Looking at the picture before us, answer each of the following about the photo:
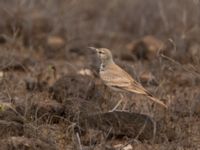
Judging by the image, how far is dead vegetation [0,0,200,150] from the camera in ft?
21.4

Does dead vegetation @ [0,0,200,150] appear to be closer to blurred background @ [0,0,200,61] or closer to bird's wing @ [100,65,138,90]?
blurred background @ [0,0,200,61]

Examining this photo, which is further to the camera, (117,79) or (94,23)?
(94,23)

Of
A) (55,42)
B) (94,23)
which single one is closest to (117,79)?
(55,42)

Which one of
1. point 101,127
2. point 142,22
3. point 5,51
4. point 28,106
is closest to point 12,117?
point 28,106

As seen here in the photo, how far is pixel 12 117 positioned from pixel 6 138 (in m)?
0.50

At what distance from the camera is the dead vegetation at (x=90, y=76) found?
652cm

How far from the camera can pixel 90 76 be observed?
27.2 ft

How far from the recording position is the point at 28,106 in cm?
679

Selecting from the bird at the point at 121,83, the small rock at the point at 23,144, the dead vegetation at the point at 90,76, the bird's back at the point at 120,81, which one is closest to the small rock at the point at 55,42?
the dead vegetation at the point at 90,76

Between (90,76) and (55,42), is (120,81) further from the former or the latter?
(55,42)

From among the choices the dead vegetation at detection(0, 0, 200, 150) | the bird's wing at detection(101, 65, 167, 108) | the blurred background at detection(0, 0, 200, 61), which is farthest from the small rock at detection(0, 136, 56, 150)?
the blurred background at detection(0, 0, 200, 61)

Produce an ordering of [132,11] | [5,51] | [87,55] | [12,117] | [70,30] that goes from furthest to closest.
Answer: [132,11]
[70,30]
[87,55]
[5,51]
[12,117]

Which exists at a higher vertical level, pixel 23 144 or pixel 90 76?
pixel 90 76

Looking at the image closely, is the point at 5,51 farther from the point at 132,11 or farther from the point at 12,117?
the point at 132,11
